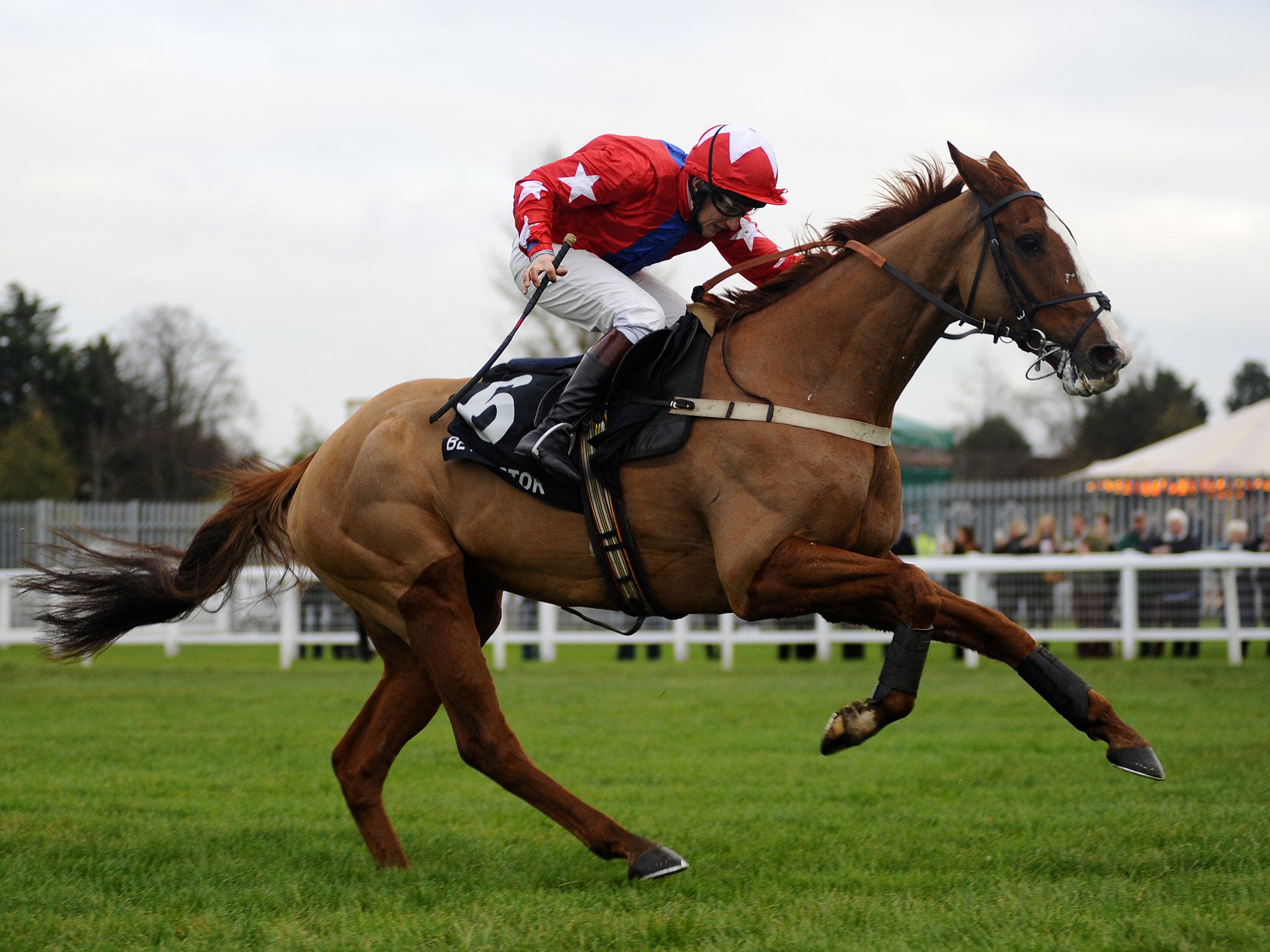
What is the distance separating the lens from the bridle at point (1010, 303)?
4246 millimetres

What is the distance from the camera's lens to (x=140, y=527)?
2319 cm

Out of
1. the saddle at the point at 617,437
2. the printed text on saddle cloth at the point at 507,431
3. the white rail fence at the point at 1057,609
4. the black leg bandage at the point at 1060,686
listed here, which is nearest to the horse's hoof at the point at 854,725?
the black leg bandage at the point at 1060,686

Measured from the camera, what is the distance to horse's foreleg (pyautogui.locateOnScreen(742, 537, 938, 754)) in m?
4.18

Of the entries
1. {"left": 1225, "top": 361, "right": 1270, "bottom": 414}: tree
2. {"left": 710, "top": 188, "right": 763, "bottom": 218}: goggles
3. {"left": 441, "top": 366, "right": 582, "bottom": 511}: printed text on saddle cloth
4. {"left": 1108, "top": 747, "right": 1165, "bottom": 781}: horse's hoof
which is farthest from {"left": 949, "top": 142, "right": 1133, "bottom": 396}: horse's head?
{"left": 1225, "top": 361, "right": 1270, "bottom": 414}: tree

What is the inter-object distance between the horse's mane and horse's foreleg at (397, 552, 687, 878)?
5.17ft

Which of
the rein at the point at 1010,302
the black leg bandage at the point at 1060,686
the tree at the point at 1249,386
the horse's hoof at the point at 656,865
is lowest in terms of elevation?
the horse's hoof at the point at 656,865

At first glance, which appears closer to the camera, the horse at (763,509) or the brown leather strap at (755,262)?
the horse at (763,509)

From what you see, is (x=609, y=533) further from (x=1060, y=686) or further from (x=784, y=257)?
(x=1060, y=686)

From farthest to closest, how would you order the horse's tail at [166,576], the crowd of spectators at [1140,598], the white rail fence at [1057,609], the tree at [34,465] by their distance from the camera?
1. the tree at [34,465]
2. the crowd of spectators at [1140,598]
3. the white rail fence at [1057,609]
4. the horse's tail at [166,576]

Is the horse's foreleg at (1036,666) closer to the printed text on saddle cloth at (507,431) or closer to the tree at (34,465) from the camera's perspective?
the printed text on saddle cloth at (507,431)

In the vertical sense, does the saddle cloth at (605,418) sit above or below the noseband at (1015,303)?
below

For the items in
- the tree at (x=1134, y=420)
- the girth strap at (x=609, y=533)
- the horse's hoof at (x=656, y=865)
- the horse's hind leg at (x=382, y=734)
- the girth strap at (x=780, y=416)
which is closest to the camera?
the girth strap at (x=780, y=416)

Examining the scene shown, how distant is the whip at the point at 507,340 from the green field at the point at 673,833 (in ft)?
5.91

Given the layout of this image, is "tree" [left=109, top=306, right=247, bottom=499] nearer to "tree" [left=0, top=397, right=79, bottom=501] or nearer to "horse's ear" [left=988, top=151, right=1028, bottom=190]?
"tree" [left=0, top=397, right=79, bottom=501]
